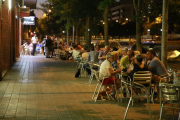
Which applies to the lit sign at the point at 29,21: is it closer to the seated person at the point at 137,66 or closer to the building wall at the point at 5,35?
the building wall at the point at 5,35

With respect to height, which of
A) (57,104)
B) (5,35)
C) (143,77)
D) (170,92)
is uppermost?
(5,35)

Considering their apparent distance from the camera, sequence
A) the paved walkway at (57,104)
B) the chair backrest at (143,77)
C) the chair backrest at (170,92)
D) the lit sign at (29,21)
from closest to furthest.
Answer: the chair backrest at (170,92) → the paved walkway at (57,104) → the chair backrest at (143,77) → the lit sign at (29,21)

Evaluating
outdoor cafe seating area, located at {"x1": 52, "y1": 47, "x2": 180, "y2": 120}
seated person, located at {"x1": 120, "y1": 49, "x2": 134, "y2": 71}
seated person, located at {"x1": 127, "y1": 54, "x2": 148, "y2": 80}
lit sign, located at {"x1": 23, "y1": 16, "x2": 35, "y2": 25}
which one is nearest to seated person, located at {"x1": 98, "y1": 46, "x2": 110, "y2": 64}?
seated person, located at {"x1": 120, "y1": 49, "x2": 134, "y2": 71}

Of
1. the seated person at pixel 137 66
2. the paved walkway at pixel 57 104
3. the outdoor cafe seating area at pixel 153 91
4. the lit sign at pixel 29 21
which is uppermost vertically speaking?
the lit sign at pixel 29 21

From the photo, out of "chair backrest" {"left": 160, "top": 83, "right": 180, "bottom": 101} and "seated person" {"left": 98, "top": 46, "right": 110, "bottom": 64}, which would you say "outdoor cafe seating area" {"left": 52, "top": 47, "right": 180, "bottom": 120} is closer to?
"chair backrest" {"left": 160, "top": 83, "right": 180, "bottom": 101}

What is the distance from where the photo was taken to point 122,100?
32.0ft

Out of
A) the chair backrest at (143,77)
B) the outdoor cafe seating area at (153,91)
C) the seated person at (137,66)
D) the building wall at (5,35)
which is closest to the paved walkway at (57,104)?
the outdoor cafe seating area at (153,91)

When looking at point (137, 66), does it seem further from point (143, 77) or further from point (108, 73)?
point (108, 73)

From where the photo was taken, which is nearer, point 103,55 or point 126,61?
point 126,61

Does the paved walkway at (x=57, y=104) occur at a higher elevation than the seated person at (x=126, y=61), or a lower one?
lower

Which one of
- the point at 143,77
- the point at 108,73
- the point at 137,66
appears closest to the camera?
the point at 143,77

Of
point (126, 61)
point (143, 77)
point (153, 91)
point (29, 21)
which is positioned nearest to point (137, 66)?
point (143, 77)

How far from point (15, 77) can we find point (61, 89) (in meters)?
3.83

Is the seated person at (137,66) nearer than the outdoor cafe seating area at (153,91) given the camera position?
No
